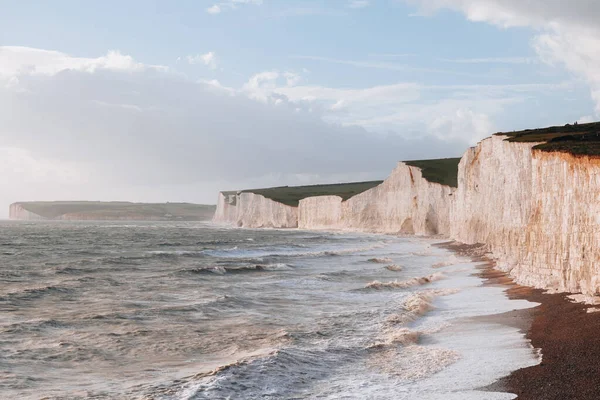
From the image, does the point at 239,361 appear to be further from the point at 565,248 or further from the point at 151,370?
the point at 565,248

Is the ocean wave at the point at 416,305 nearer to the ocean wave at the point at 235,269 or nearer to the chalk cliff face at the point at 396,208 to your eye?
the ocean wave at the point at 235,269

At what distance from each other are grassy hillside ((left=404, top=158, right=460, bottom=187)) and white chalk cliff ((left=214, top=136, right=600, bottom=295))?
106 cm

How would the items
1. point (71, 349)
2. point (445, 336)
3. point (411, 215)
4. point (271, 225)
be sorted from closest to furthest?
point (71, 349) → point (445, 336) → point (411, 215) → point (271, 225)

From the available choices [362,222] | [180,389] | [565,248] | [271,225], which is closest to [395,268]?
[565,248]

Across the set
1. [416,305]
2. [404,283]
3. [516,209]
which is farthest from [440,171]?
[416,305]

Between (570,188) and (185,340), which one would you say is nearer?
(185,340)

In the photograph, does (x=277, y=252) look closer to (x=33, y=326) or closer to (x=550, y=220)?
(x=550, y=220)

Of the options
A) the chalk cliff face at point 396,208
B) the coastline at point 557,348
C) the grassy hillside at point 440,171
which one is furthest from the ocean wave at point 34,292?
the grassy hillside at point 440,171

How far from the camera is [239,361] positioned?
1261cm

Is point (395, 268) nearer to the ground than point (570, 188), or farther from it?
nearer to the ground

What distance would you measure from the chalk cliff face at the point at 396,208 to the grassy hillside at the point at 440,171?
94cm

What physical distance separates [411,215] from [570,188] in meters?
58.1

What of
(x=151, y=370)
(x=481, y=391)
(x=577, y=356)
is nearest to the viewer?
(x=481, y=391)

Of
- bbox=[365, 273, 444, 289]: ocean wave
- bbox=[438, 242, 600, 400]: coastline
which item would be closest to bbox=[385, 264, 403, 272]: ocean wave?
bbox=[365, 273, 444, 289]: ocean wave
